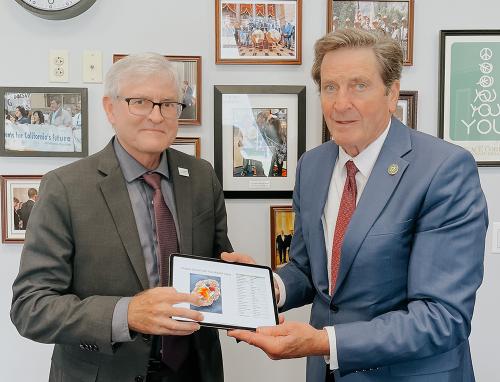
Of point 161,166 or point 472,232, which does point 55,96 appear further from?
point 472,232

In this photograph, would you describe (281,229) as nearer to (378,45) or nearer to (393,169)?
(393,169)

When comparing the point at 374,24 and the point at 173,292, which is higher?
the point at 374,24

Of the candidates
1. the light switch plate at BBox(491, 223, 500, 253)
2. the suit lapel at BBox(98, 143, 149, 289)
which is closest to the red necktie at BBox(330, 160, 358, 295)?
the suit lapel at BBox(98, 143, 149, 289)

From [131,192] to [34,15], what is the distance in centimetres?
95

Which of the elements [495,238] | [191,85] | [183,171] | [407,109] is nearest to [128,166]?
[183,171]

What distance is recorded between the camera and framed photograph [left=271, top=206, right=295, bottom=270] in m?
1.97

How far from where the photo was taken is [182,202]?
1.47m

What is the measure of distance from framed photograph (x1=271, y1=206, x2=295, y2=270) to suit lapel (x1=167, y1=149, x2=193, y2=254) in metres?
0.53

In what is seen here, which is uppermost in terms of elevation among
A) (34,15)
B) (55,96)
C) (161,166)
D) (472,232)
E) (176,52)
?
(34,15)

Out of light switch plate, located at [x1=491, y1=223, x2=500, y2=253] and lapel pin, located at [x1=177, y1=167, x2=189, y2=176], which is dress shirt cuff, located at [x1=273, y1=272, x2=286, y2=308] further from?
light switch plate, located at [x1=491, y1=223, x2=500, y2=253]

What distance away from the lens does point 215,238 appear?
63.3 inches

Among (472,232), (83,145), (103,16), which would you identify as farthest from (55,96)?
(472,232)

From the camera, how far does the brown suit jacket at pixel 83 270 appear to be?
1.25 metres

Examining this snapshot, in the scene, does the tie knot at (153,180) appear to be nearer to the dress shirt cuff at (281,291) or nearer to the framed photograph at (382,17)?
the dress shirt cuff at (281,291)
